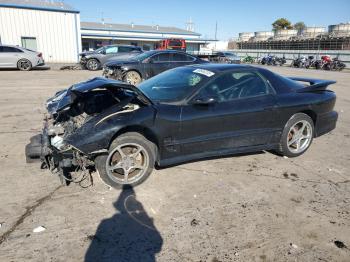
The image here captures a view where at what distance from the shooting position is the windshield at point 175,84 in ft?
13.8

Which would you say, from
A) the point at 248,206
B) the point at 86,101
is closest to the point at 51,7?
the point at 86,101

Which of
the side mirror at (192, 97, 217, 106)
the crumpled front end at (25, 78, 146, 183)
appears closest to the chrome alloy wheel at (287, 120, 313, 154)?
the side mirror at (192, 97, 217, 106)

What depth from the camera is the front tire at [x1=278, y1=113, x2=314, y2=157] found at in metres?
4.77

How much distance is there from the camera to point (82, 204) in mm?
3379

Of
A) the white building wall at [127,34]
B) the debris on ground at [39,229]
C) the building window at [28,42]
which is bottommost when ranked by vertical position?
the debris on ground at [39,229]

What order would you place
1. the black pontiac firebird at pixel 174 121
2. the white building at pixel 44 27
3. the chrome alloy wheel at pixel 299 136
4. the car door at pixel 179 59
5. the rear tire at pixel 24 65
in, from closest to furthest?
the black pontiac firebird at pixel 174 121, the chrome alloy wheel at pixel 299 136, the car door at pixel 179 59, the rear tire at pixel 24 65, the white building at pixel 44 27

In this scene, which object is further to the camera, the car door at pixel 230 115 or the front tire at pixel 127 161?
the car door at pixel 230 115

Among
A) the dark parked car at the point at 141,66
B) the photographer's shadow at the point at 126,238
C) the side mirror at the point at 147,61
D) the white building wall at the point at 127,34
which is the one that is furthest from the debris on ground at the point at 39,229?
the white building wall at the point at 127,34

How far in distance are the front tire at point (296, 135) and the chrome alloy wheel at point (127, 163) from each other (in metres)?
2.23

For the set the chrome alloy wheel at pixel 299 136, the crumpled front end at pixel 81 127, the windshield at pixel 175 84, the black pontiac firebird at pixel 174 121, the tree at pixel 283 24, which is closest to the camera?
the crumpled front end at pixel 81 127

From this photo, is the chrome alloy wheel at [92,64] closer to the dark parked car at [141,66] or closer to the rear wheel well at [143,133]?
the dark parked car at [141,66]

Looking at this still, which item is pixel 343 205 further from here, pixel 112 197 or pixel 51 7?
pixel 51 7

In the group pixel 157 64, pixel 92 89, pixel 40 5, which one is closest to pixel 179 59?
pixel 157 64

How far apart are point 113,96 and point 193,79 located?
1.14m
